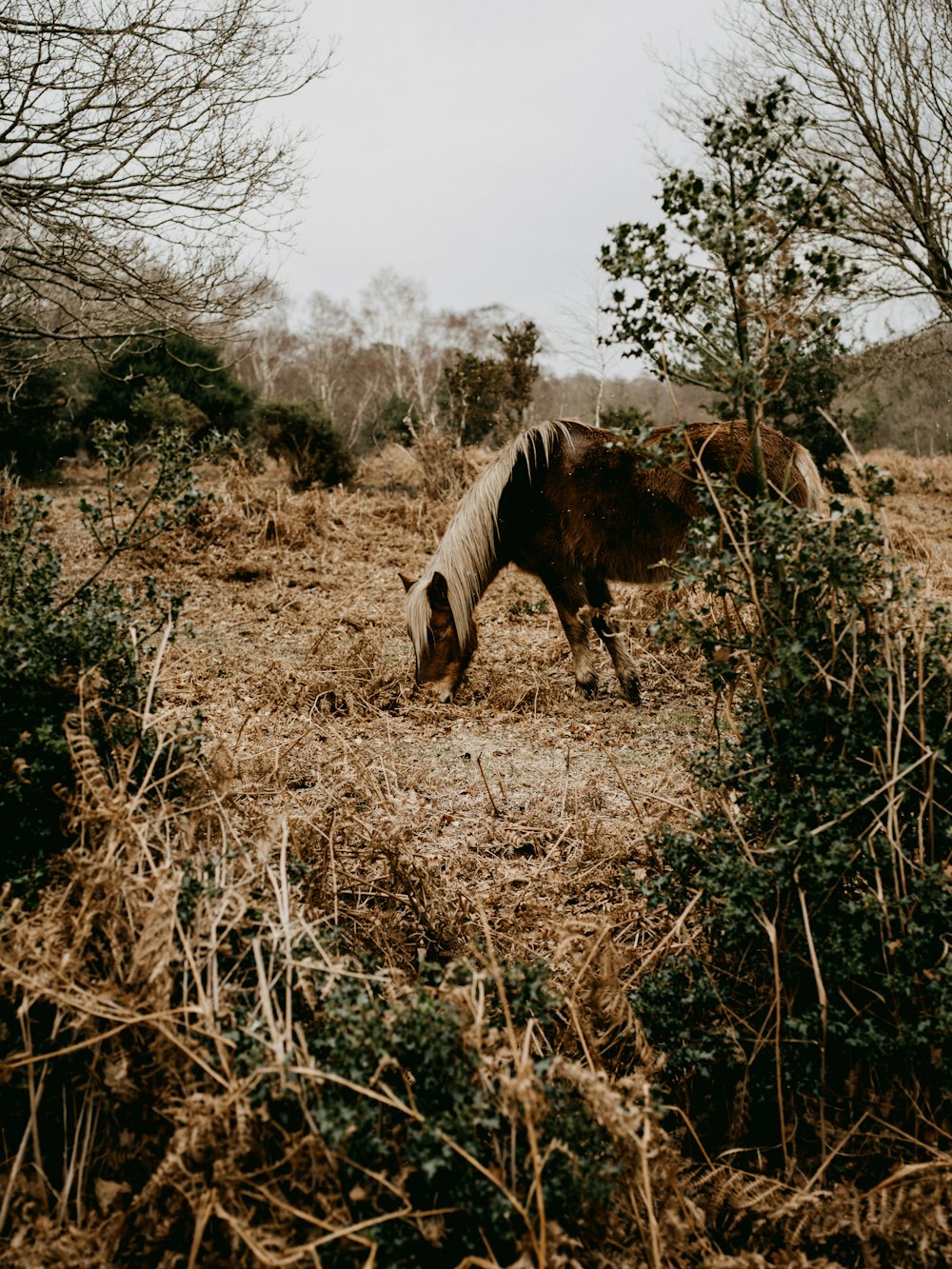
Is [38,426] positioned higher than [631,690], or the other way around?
[38,426]

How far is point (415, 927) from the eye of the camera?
292 cm

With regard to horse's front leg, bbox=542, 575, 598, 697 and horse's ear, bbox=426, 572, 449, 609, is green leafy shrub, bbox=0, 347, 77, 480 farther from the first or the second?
horse's front leg, bbox=542, 575, 598, 697

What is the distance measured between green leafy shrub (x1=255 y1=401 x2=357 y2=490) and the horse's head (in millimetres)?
8841

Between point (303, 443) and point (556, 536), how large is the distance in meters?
9.68

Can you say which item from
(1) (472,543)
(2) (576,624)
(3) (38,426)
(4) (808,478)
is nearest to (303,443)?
(3) (38,426)

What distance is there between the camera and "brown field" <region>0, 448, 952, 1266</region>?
178 centimetres

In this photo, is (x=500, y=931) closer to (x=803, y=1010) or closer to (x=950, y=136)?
(x=803, y=1010)

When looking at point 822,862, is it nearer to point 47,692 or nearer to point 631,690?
point 47,692

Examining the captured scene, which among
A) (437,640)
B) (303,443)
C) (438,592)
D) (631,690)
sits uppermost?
(303,443)

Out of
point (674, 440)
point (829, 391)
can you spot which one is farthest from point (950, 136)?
point (674, 440)

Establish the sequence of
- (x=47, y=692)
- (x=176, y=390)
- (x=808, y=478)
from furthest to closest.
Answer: (x=176, y=390) < (x=808, y=478) < (x=47, y=692)

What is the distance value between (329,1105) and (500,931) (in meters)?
1.33

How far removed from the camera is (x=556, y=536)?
5699 millimetres

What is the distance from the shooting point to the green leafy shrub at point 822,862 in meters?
2.05
